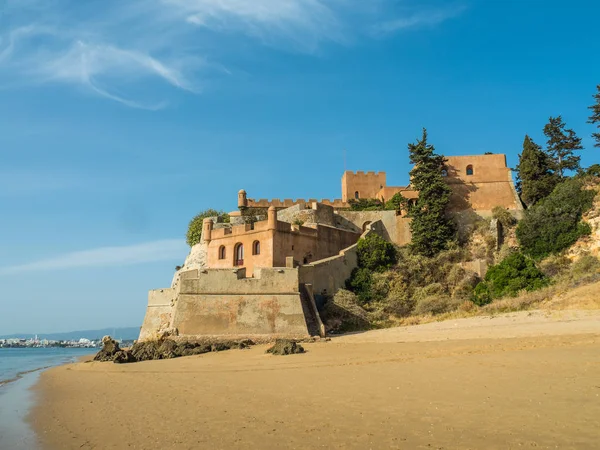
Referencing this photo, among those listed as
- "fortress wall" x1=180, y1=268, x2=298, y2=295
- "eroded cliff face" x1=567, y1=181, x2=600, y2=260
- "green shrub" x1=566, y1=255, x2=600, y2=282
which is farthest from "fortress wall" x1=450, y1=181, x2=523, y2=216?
"fortress wall" x1=180, y1=268, x2=298, y2=295

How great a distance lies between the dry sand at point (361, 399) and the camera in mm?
6738

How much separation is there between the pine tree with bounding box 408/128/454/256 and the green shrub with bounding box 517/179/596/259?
4.68 metres

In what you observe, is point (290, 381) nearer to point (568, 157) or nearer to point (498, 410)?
point (498, 410)

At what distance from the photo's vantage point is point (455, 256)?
30719 mm

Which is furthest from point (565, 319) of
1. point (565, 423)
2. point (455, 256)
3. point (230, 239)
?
point (230, 239)

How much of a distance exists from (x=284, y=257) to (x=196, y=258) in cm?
716

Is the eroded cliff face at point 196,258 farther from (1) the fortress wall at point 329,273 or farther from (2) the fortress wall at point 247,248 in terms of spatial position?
(1) the fortress wall at point 329,273

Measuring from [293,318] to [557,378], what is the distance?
42.1 feet

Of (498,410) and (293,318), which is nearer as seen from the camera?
(498,410)

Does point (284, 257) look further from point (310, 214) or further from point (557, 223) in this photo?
point (557, 223)

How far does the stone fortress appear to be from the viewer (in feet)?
68.5

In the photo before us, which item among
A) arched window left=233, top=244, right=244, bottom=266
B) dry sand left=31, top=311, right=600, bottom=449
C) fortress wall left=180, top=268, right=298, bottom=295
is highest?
arched window left=233, top=244, right=244, bottom=266

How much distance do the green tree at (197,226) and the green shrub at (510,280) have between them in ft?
60.4

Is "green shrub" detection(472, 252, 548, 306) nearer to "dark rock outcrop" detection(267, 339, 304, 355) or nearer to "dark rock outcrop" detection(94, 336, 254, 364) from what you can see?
"dark rock outcrop" detection(267, 339, 304, 355)
